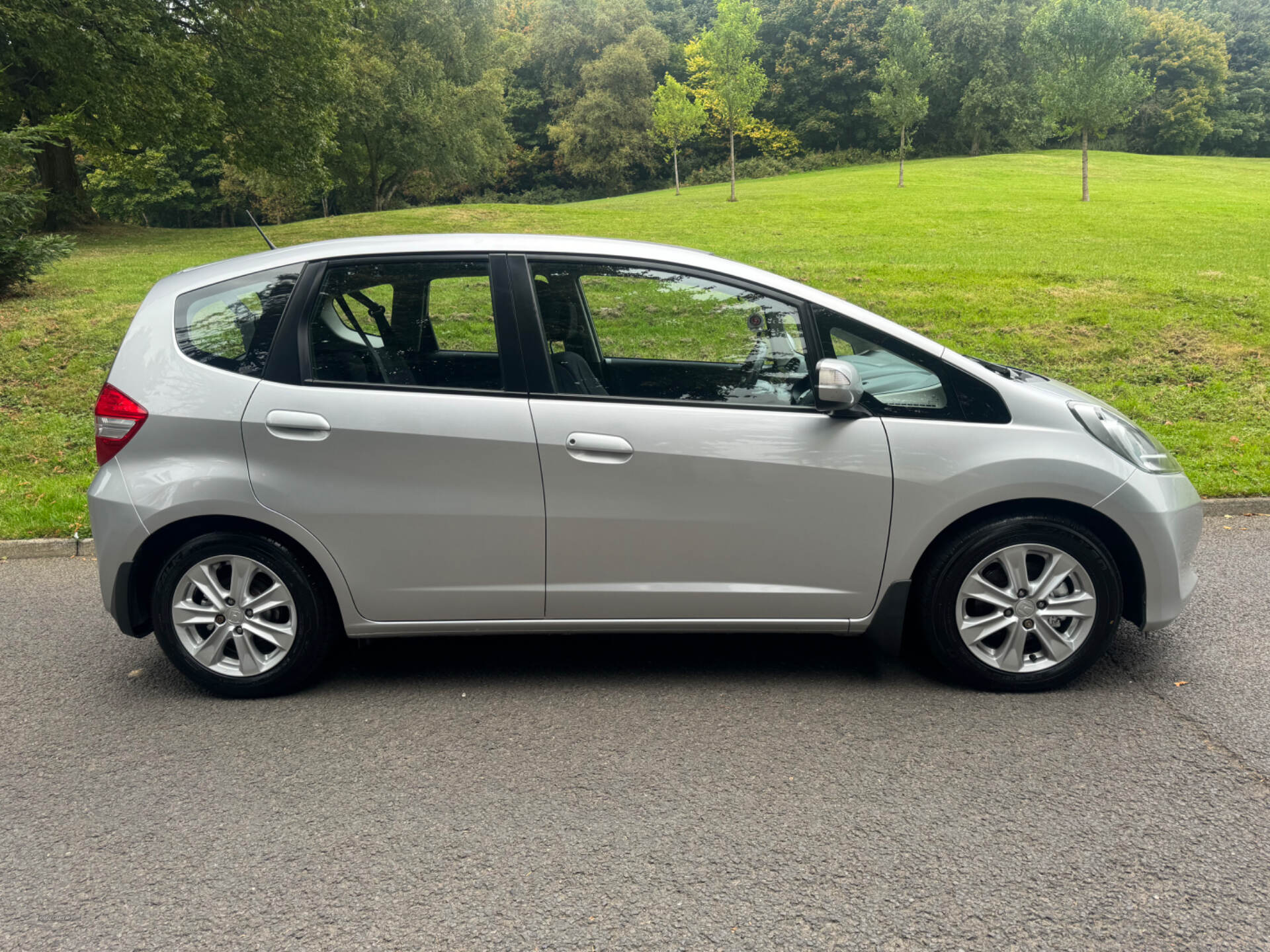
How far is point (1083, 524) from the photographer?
377cm

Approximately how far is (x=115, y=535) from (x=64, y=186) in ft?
91.9

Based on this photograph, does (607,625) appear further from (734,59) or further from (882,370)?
(734,59)

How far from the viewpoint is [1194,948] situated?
91.8 inches

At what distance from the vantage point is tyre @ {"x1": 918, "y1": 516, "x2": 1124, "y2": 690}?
146 inches

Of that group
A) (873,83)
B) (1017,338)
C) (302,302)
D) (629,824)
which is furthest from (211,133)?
(873,83)

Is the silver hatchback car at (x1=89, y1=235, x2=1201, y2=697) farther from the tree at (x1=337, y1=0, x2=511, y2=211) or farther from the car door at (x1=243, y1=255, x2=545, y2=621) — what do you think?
the tree at (x1=337, y1=0, x2=511, y2=211)

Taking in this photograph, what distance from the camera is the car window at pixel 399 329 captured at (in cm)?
377

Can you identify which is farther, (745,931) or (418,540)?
(418,540)

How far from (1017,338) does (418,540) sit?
964 centimetres

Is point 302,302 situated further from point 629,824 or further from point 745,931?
point 745,931

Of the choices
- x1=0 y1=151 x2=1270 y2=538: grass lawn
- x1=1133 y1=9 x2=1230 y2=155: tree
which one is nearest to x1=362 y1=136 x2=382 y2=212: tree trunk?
x1=0 y1=151 x2=1270 y2=538: grass lawn

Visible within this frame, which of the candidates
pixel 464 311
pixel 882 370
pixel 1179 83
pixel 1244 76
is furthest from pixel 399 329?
pixel 1244 76

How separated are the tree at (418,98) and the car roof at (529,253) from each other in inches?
1317

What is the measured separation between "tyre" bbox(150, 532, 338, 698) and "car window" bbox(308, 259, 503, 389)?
30.9 inches
